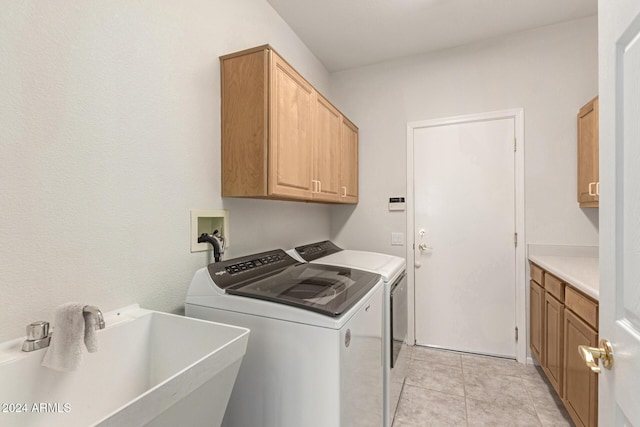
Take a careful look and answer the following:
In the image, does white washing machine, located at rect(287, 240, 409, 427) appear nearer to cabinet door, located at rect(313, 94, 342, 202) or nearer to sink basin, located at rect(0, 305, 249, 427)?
cabinet door, located at rect(313, 94, 342, 202)

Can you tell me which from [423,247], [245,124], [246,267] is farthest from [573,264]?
[245,124]

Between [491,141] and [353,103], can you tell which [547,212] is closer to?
[491,141]

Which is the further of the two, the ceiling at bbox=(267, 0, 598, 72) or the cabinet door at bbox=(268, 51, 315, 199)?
the ceiling at bbox=(267, 0, 598, 72)

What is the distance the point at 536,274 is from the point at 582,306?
0.87 metres

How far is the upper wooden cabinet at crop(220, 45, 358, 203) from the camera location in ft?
4.86

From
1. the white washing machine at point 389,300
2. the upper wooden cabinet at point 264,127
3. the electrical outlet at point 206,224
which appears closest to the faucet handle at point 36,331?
the electrical outlet at point 206,224

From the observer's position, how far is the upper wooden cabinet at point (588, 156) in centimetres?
199

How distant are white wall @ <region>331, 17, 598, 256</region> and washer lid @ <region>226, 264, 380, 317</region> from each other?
1343 millimetres

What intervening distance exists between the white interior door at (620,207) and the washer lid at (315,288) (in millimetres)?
728

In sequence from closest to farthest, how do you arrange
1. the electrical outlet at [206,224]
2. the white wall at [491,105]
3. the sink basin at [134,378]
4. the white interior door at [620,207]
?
the white interior door at [620,207] → the sink basin at [134,378] → the electrical outlet at [206,224] → the white wall at [491,105]

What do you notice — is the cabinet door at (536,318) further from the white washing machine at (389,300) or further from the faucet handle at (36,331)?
the faucet handle at (36,331)

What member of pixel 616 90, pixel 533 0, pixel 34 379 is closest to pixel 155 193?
pixel 34 379

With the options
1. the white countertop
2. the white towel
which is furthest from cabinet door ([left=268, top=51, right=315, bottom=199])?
the white countertop

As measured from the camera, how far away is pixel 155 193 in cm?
127
